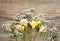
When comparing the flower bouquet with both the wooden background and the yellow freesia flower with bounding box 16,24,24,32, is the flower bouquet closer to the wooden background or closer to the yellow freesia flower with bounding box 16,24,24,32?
the yellow freesia flower with bounding box 16,24,24,32

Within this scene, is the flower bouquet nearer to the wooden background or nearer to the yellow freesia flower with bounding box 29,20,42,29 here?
the yellow freesia flower with bounding box 29,20,42,29

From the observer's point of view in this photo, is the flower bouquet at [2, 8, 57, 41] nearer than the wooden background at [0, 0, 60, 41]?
Yes

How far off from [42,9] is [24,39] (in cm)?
57

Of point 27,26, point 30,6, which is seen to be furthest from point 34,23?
point 30,6

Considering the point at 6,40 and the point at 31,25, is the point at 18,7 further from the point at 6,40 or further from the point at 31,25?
the point at 31,25

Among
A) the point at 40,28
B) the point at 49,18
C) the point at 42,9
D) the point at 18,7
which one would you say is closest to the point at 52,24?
the point at 49,18

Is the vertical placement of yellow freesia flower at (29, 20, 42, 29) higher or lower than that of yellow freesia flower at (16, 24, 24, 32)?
higher

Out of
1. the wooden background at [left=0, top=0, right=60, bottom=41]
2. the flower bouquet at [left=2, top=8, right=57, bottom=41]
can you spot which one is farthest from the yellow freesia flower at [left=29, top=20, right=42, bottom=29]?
the wooden background at [left=0, top=0, right=60, bottom=41]

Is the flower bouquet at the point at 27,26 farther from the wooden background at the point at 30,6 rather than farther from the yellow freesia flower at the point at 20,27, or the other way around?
the wooden background at the point at 30,6

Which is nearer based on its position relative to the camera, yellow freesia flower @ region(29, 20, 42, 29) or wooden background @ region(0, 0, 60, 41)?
yellow freesia flower @ region(29, 20, 42, 29)

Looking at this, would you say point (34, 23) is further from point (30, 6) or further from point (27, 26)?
point (30, 6)

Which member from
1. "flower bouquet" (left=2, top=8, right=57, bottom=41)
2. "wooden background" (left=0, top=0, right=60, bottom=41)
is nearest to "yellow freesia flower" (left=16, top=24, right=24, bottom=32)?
"flower bouquet" (left=2, top=8, right=57, bottom=41)

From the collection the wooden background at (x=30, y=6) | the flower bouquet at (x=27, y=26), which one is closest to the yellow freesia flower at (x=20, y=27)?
the flower bouquet at (x=27, y=26)

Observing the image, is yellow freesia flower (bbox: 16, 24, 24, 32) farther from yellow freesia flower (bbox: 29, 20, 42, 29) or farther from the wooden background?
the wooden background
